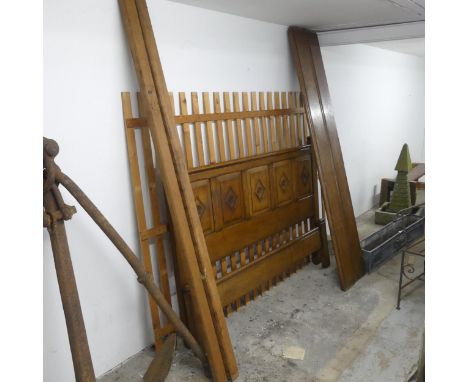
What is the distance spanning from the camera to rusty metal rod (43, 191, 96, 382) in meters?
1.44

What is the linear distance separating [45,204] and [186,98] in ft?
4.01

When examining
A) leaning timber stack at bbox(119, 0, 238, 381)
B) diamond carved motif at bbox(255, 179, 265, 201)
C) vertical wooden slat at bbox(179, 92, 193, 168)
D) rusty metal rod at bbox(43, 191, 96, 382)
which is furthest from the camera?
diamond carved motif at bbox(255, 179, 265, 201)

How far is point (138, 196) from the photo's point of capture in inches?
86.7

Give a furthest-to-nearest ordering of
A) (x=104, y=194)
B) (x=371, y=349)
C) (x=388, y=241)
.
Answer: (x=388, y=241) < (x=371, y=349) < (x=104, y=194)

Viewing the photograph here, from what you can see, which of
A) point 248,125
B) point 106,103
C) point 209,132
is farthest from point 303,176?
point 106,103

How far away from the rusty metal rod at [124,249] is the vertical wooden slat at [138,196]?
341 mm

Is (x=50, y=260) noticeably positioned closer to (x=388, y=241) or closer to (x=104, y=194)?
(x=104, y=194)

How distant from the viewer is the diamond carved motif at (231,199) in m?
2.66

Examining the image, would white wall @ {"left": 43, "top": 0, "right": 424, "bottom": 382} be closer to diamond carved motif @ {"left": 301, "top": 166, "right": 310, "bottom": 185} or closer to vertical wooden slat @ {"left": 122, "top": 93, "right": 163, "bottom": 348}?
vertical wooden slat @ {"left": 122, "top": 93, "right": 163, "bottom": 348}

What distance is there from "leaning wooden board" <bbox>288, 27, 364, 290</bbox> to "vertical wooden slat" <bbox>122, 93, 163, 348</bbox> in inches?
63.7

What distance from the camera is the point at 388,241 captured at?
3678mm

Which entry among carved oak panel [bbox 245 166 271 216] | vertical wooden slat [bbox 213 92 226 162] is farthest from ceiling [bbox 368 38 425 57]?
vertical wooden slat [bbox 213 92 226 162]

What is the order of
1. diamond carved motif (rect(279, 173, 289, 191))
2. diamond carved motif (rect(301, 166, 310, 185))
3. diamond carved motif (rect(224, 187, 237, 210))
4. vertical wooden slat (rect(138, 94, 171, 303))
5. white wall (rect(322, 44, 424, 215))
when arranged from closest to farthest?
vertical wooden slat (rect(138, 94, 171, 303)), diamond carved motif (rect(224, 187, 237, 210)), diamond carved motif (rect(279, 173, 289, 191)), diamond carved motif (rect(301, 166, 310, 185)), white wall (rect(322, 44, 424, 215))
